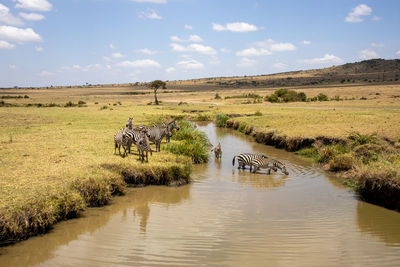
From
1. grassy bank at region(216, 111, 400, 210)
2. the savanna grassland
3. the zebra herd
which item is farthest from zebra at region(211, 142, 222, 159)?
grassy bank at region(216, 111, 400, 210)

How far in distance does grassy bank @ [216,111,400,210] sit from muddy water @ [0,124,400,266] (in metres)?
0.62

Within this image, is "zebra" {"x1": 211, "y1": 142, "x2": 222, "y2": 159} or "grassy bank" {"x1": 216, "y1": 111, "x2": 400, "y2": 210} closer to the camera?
"grassy bank" {"x1": 216, "y1": 111, "x2": 400, "y2": 210}

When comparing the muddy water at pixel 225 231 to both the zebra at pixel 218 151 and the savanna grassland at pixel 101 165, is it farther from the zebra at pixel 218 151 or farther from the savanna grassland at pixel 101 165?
the zebra at pixel 218 151

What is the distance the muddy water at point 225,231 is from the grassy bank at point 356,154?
617 millimetres

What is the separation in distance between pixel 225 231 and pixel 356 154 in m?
9.38

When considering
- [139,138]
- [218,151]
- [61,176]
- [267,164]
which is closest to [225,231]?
[61,176]

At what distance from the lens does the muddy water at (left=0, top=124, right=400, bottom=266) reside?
281 inches

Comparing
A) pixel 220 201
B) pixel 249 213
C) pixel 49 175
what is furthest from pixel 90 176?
pixel 249 213

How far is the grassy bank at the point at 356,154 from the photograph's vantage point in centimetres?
1066

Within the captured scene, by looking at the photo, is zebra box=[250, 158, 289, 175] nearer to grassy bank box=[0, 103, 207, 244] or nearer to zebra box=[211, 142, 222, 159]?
grassy bank box=[0, 103, 207, 244]

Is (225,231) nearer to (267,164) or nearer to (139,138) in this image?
(139,138)

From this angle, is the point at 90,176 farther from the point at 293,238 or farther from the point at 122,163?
the point at 293,238

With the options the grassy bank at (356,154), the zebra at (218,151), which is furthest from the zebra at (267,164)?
the zebra at (218,151)

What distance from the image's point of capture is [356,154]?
15.0 meters
